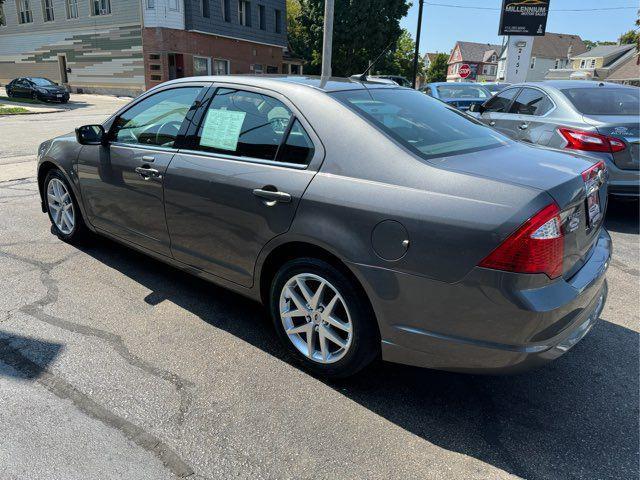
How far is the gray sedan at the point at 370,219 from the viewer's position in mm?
2127

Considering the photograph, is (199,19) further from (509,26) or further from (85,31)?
(509,26)

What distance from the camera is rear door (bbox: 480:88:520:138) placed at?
7.00 meters

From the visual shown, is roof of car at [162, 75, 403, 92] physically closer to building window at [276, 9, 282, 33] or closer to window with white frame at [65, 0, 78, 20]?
window with white frame at [65, 0, 78, 20]

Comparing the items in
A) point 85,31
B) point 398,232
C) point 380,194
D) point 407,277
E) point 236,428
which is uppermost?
point 85,31

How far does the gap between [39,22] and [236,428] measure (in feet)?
143

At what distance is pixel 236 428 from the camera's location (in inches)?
95.1

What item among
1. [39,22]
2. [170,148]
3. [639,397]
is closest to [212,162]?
[170,148]

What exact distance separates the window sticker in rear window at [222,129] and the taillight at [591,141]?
4223 millimetres

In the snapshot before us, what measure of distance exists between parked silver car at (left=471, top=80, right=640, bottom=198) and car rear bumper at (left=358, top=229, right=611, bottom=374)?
3533 mm

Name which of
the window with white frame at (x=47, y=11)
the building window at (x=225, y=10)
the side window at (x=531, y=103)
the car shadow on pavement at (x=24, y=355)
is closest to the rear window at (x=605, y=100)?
the side window at (x=531, y=103)

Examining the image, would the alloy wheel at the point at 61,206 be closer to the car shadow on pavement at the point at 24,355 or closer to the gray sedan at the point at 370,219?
the gray sedan at the point at 370,219

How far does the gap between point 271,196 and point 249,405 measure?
1.13 meters

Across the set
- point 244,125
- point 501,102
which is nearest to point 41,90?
point 501,102

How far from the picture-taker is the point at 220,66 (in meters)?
35.3
